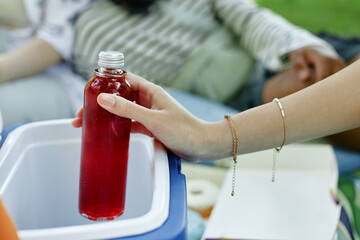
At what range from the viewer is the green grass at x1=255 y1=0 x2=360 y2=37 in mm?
1780

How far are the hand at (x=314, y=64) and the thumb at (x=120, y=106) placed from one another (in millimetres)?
830

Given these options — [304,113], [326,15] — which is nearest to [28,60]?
[304,113]

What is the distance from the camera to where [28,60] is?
1.43m

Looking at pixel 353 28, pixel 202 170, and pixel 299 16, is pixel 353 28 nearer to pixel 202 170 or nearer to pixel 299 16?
pixel 299 16

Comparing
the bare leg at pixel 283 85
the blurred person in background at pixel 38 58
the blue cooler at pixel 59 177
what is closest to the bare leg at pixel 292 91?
the bare leg at pixel 283 85

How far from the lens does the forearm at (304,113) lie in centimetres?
71

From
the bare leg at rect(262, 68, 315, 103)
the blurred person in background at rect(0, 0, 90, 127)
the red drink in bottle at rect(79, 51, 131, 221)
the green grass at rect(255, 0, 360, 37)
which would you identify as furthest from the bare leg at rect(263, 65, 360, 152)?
the red drink in bottle at rect(79, 51, 131, 221)

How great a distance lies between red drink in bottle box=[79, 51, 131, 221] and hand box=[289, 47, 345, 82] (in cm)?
83

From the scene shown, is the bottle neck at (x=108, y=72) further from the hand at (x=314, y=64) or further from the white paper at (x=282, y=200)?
the hand at (x=314, y=64)

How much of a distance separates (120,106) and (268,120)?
0.82 ft

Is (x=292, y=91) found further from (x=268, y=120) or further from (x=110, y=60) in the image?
(x=110, y=60)

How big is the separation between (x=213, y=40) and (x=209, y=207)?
716 mm

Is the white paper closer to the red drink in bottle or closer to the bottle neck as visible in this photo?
the red drink in bottle

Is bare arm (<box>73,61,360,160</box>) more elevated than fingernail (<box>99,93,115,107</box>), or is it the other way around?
fingernail (<box>99,93,115,107</box>)
